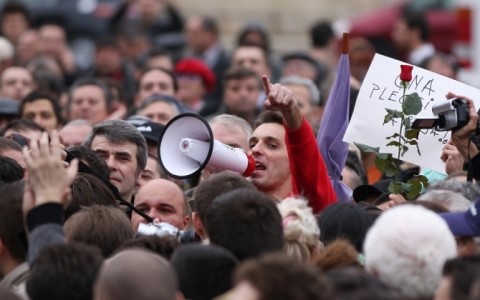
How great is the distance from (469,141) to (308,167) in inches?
37.3

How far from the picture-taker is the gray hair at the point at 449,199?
26.7 ft

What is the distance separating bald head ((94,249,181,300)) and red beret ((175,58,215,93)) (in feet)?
32.5

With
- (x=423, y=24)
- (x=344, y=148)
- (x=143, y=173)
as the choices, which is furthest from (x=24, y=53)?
(x=344, y=148)

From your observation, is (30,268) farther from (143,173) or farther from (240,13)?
(240,13)

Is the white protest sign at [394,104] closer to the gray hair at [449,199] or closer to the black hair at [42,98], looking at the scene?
the gray hair at [449,199]

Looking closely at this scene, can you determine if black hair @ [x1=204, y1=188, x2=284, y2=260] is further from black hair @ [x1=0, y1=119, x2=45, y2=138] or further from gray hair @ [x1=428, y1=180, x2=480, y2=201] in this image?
black hair @ [x1=0, y1=119, x2=45, y2=138]

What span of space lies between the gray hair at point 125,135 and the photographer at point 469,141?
2.55 m

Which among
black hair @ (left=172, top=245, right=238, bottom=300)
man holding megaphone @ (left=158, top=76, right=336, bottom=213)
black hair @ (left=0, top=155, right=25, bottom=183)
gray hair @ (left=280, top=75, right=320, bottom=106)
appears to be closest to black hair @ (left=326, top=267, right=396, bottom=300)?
black hair @ (left=172, top=245, right=238, bottom=300)

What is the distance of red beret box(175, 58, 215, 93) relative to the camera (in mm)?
16234

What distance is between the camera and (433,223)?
6.74 metres

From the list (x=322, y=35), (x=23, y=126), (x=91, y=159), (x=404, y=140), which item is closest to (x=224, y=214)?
(x=404, y=140)

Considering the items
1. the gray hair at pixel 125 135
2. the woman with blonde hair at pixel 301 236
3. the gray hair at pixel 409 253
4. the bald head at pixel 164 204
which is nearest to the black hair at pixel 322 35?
the gray hair at pixel 125 135

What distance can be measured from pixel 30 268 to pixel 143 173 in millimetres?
3821

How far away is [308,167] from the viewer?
29.4ft
